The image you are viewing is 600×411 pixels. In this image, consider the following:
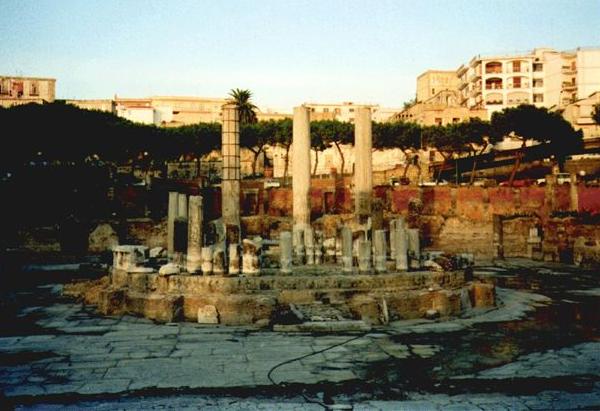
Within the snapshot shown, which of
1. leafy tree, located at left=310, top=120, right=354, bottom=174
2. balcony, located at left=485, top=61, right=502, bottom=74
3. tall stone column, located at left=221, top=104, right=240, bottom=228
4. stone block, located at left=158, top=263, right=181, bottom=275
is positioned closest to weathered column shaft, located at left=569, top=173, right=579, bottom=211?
leafy tree, located at left=310, top=120, right=354, bottom=174

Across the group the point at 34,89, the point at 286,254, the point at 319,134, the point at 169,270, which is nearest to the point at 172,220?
the point at 169,270

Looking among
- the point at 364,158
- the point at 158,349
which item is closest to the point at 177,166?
the point at 364,158

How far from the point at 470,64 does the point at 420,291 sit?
72.5 meters

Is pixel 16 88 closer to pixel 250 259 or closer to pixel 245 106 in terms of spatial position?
pixel 245 106

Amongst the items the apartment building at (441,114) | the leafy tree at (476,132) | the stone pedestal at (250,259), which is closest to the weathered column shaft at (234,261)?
the stone pedestal at (250,259)

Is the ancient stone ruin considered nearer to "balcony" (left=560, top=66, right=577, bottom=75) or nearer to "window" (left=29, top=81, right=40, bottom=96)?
"window" (left=29, top=81, right=40, bottom=96)

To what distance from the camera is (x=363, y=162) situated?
21.1 m

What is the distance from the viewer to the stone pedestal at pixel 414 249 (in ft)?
44.6

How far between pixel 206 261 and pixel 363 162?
10303 millimetres

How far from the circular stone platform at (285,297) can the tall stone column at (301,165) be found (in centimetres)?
784

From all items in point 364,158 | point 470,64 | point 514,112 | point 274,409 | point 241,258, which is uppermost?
point 470,64

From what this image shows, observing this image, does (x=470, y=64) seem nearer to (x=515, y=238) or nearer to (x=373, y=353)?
(x=515, y=238)

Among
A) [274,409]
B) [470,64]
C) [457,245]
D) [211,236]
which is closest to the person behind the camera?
[274,409]

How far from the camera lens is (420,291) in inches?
473
